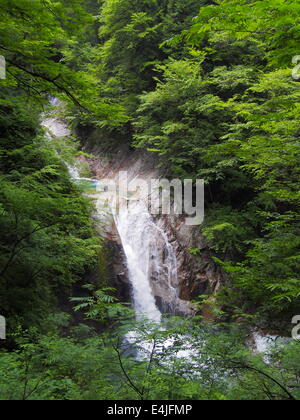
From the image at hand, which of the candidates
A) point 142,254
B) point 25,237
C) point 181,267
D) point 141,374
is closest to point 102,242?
point 142,254

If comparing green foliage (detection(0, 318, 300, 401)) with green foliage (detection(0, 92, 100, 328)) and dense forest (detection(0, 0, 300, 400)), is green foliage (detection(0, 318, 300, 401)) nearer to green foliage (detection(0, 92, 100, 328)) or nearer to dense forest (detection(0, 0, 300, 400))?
dense forest (detection(0, 0, 300, 400))

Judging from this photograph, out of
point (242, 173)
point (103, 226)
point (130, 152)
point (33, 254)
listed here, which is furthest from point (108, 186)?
point (33, 254)

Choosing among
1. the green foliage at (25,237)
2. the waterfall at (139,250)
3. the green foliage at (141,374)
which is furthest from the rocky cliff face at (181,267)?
the green foliage at (141,374)

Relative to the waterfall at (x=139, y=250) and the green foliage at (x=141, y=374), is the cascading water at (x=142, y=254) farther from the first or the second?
the green foliage at (x=141, y=374)

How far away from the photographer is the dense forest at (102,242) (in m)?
3.41

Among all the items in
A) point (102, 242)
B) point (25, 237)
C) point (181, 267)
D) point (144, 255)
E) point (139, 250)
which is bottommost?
point (181, 267)

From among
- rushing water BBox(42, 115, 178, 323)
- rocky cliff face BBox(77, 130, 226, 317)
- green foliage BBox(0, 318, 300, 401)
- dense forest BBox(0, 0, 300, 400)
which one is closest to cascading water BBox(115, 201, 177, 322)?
rushing water BBox(42, 115, 178, 323)

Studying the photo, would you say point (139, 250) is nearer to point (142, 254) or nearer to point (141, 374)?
point (142, 254)

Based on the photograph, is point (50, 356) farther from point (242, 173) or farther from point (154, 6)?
point (154, 6)

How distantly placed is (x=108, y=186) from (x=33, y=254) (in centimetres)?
1096

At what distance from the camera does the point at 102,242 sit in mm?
10492

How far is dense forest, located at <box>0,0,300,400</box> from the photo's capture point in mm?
3414

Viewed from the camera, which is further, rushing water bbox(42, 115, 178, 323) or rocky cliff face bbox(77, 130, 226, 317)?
rushing water bbox(42, 115, 178, 323)

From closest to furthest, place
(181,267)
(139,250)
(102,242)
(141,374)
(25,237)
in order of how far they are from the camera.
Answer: (141,374), (25,237), (102,242), (181,267), (139,250)
